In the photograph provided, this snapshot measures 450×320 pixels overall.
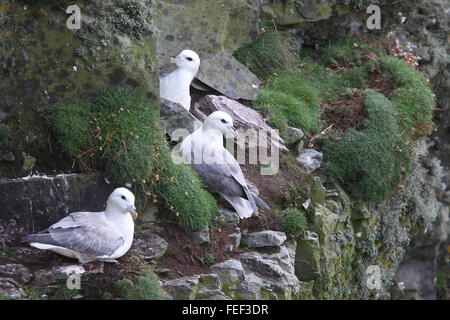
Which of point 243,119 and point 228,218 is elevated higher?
point 243,119

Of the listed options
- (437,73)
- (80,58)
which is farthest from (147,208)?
(437,73)

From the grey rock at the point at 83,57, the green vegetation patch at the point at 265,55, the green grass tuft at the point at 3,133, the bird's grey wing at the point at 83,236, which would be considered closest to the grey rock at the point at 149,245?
the bird's grey wing at the point at 83,236

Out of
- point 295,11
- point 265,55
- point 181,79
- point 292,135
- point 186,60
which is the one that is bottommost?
point 292,135

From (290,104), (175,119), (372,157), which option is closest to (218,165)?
(175,119)

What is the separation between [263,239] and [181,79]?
1.86 m

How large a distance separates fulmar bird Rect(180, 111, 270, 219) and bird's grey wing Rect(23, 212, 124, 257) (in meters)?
1.35

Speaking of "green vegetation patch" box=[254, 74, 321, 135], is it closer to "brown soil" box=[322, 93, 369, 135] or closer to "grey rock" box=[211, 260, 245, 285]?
"brown soil" box=[322, 93, 369, 135]

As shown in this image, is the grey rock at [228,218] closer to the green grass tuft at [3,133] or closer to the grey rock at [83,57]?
the grey rock at [83,57]

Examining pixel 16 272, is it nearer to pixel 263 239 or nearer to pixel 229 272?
pixel 229 272

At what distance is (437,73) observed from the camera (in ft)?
32.0

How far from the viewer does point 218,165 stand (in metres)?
5.85

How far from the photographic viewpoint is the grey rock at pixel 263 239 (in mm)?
5691

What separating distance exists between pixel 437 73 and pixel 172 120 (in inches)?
201

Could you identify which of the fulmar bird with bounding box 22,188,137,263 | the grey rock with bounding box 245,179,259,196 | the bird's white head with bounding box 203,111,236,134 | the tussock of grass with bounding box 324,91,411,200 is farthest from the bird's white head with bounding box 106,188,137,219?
the tussock of grass with bounding box 324,91,411,200
